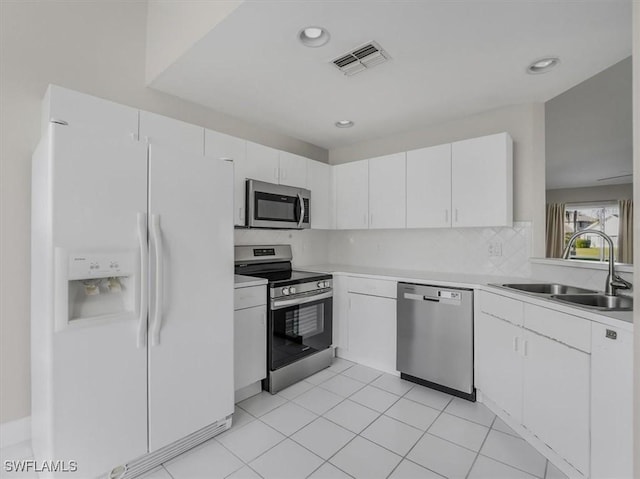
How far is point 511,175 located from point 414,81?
3.90 feet

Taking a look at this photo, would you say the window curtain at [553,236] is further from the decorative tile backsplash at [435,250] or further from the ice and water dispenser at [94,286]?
the ice and water dispenser at [94,286]

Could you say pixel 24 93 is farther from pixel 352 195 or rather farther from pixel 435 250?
pixel 435 250

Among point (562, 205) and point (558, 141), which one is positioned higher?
point (558, 141)

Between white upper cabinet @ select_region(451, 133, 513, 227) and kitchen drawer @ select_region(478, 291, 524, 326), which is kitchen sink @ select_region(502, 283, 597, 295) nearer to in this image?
kitchen drawer @ select_region(478, 291, 524, 326)

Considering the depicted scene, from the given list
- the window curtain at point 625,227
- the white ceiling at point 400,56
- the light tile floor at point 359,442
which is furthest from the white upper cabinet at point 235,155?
the window curtain at point 625,227

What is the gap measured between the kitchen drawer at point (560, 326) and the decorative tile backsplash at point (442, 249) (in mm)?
1020

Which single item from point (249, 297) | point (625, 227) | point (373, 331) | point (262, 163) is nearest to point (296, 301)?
point (249, 297)

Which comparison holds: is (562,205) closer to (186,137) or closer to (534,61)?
(534,61)

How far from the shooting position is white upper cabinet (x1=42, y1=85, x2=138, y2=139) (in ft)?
5.97

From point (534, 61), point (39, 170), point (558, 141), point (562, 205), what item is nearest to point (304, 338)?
point (39, 170)

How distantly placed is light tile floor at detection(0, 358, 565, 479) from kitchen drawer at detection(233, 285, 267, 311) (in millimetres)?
762

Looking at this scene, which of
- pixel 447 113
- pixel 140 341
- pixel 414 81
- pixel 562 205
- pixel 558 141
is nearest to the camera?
pixel 140 341

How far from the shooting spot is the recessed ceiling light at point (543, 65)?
2.07 meters

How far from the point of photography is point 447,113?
2959 millimetres
